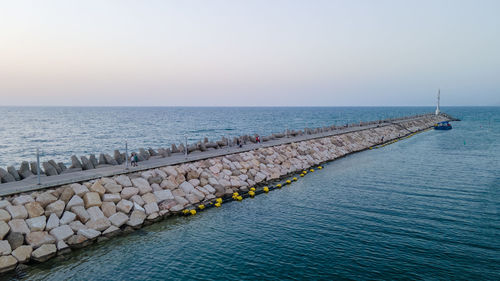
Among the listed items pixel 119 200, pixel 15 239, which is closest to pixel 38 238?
pixel 15 239

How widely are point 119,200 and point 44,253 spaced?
4.91 meters

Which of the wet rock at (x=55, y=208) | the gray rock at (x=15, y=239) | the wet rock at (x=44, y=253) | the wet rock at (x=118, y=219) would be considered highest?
the wet rock at (x=55, y=208)

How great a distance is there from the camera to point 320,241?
1490cm

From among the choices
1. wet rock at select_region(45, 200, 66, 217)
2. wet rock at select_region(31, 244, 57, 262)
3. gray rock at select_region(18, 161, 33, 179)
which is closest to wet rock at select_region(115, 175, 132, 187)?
wet rock at select_region(45, 200, 66, 217)

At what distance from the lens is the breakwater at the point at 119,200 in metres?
13.3

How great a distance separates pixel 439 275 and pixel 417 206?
884 cm

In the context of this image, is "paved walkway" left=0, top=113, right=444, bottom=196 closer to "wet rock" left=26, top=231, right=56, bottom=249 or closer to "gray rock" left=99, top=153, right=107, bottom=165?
"gray rock" left=99, top=153, right=107, bottom=165

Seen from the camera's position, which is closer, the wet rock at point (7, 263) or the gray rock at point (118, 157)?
the wet rock at point (7, 263)

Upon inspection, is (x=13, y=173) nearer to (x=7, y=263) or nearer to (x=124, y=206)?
(x=124, y=206)

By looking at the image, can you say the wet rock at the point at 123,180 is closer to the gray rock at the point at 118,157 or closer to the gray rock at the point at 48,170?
the gray rock at the point at 48,170

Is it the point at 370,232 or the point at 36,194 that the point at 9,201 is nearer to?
the point at 36,194

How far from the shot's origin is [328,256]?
Answer: 529 inches

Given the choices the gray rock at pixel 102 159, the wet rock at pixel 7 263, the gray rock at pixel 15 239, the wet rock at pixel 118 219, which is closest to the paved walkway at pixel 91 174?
the gray rock at pixel 102 159

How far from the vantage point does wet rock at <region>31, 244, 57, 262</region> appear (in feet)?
41.5
